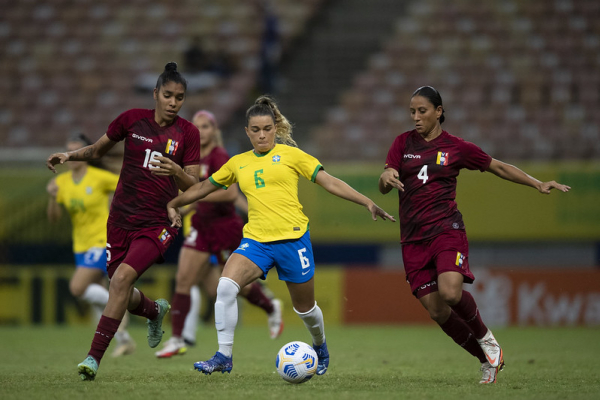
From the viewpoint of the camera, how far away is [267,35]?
739 inches

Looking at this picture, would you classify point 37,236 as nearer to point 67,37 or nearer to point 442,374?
point 67,37

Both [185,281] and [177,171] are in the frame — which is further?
[185,281]

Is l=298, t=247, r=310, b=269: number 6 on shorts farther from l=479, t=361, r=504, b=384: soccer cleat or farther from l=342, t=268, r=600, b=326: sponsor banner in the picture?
l=342, t=268, r=600, b=326: sponsor banner

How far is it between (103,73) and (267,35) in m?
4.19

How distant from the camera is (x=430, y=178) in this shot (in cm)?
711

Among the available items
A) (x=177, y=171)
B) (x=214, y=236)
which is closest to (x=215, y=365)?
(x=177, y=171)

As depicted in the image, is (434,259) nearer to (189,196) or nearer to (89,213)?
(189,196)

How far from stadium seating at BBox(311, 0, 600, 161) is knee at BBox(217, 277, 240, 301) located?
10825 millimetres

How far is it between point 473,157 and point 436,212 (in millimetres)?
582

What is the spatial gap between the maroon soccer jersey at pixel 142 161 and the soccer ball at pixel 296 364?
1.62 m

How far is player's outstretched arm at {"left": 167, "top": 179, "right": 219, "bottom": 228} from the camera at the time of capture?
7.14m

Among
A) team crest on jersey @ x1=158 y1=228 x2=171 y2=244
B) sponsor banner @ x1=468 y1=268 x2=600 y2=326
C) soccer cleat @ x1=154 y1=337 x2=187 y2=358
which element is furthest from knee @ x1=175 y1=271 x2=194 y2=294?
sponsor banner @ x1=468 y1=268 x2=600 y2=326

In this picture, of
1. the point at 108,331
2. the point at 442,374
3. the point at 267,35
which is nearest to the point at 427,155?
the point at 442,374

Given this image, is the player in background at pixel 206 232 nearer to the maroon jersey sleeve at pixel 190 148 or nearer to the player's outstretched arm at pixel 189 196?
the maroon jersey sleeve at pixel 190 148
